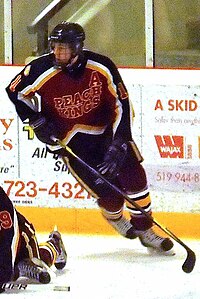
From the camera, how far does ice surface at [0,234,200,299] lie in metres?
4.21

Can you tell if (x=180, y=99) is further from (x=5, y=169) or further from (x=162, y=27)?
(x=5, y=169)

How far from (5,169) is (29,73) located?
833 millimetres

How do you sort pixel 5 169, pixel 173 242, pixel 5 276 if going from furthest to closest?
pixel 5 169, pixel 173 242, pixel 5 276

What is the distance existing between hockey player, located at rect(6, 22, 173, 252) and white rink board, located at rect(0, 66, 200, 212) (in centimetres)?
30

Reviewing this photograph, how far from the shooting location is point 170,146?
5.25 meters

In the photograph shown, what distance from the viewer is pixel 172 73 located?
529 centimetres

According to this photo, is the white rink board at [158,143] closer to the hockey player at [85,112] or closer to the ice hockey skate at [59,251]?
the hockey player at [85,112]

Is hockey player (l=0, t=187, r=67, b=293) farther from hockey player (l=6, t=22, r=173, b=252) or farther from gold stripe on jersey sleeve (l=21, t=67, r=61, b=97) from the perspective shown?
gold stripe on jersey sleeve (l=21, t=67, r=61, b=97)

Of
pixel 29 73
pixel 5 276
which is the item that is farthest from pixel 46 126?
pixel 5 276

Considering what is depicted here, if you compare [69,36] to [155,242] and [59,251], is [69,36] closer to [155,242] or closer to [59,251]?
[59,251]

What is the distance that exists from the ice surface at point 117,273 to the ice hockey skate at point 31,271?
0.05m

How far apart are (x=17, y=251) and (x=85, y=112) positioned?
0.85m

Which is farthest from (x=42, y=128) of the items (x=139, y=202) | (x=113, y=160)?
(x=139, y=202)

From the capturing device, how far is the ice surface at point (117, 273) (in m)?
4.21
